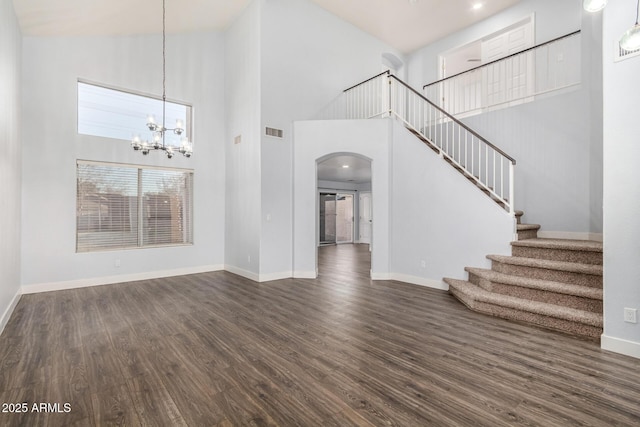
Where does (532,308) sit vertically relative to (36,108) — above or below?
below

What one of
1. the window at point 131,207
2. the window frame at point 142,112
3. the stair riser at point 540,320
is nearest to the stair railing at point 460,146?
the stair riser at point 540,320

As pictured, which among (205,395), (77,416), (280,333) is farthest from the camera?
(280,333)

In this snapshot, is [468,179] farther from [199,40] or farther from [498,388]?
[199,40]

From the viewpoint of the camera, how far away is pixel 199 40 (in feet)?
21.3

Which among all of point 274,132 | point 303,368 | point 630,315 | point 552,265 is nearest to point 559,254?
point 552,265

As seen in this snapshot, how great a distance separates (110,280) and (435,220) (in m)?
5.92

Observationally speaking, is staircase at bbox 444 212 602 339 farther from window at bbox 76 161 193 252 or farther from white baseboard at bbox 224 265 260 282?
window at bbox 76 161 193 252

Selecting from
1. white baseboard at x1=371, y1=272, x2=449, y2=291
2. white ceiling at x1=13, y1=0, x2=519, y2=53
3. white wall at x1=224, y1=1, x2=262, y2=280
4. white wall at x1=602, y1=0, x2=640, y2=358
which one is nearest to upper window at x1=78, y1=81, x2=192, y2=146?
white ceiling at x1=13, y1=0, x2=519, y2=53

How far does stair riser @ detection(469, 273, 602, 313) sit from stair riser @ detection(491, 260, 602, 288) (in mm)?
273

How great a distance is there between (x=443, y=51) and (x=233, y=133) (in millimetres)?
5676

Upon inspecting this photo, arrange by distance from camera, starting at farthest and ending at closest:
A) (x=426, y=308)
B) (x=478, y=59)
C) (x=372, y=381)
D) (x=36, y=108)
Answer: (x=478, y=59) → (x=36, y=108) → (x=426, y=308) → (x=372, y=381)

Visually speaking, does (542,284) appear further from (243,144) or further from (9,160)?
(9,160)

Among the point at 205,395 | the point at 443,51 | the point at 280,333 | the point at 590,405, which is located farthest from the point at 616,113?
the point at 443,51

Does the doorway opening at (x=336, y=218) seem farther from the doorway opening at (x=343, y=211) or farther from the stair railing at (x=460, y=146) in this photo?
the stair railing at (x=460, y=146)
